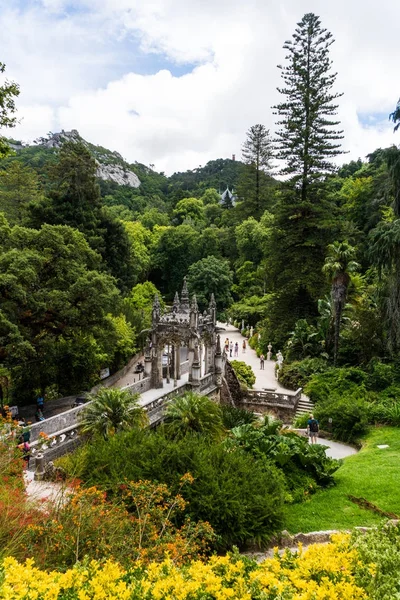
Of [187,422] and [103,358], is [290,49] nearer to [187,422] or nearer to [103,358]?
[103,358]

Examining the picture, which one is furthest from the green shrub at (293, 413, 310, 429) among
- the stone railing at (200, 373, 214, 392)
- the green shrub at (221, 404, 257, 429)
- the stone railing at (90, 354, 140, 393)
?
the stone railing at (90, 354, 140, 393)

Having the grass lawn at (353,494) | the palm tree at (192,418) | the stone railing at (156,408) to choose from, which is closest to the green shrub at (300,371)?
the grass lawn at (353,494)

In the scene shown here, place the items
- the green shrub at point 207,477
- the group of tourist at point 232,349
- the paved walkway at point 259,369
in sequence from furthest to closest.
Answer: the group of tourist at point 232,349 → the paved walkway at point 259,369 → the green shrub at point 207,477

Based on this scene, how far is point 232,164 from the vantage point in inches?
5177

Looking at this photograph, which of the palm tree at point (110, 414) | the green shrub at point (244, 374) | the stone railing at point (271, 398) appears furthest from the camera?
the green shrub at point (244, 374)

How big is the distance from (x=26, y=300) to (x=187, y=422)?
7.81 m

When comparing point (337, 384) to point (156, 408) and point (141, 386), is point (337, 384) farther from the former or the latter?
point (156, 408)

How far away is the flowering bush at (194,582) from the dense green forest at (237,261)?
1197 cm

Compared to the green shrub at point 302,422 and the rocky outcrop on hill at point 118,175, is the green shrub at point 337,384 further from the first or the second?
the rocky outcrop on hill at point 118,175

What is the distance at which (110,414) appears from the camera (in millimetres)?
12781

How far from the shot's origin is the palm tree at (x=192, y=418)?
13.4 metres

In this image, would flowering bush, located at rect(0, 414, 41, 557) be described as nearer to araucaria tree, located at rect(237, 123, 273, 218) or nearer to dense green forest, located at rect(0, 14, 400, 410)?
dense green forest, located at rect(0, 14, 400, 410)

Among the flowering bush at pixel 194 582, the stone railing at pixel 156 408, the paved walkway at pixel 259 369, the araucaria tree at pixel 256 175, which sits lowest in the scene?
the paved walkway at pixel 259 369

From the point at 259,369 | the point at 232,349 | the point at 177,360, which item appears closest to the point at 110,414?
the point at 177,360
